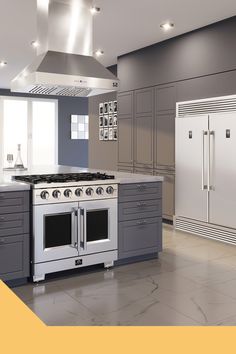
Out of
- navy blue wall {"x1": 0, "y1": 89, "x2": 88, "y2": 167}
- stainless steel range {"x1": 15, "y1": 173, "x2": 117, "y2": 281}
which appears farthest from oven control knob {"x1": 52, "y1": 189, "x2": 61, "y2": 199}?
navy blue wall {"x1": 0, "y1": 89, "x2": 88, "y2": 167}

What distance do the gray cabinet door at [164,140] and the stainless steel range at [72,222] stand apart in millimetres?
2210

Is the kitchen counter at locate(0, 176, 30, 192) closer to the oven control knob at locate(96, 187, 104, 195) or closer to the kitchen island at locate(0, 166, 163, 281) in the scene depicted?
the kitchen island at locate(0, 166, 163, 281)

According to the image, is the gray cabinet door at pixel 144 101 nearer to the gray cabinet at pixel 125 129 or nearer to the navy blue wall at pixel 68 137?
the gray cabinet at pixel 125 129

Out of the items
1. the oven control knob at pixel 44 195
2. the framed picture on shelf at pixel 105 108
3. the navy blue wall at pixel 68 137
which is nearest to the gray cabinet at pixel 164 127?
the framed picture on shelf at pixel 105 108

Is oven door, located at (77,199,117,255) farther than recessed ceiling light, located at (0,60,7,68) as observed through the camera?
No

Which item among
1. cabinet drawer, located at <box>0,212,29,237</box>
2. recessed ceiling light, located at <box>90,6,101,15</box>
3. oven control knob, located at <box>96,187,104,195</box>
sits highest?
recessed ceiling light, located at <box>90,6,101,15</box>

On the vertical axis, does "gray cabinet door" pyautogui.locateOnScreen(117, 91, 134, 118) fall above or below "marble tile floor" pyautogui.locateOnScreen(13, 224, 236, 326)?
above

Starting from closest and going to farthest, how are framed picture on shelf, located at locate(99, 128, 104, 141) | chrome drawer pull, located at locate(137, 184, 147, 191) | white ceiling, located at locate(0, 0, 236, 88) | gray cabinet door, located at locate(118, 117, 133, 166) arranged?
chrome drawer pull, located at locate(137, 184, 147, 191)
white ceiling, located at locate(0, 0, 236, 88)
gray cabinet door, located at locate(118, 117, 133, 166)
framed picture on shelf, located at locate(99, 128, 104, 141)

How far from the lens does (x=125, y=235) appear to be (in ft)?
13.1

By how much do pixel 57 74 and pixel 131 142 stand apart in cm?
329

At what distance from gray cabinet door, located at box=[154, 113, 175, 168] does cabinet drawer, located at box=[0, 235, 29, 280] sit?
3.05 meters

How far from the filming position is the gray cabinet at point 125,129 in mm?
6871

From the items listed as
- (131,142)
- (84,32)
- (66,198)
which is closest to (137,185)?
(66,198)

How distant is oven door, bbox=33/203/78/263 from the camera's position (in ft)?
11.2
